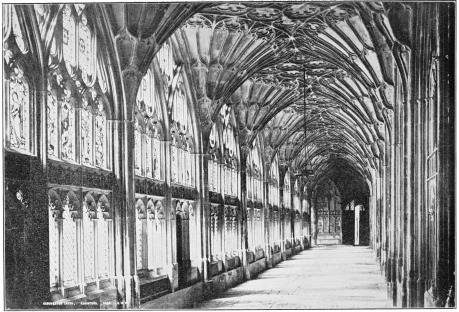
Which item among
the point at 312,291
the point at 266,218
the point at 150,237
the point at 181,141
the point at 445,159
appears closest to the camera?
the point at 445,159

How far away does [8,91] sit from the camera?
9984 millimetres

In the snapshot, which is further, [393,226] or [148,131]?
[393,226]

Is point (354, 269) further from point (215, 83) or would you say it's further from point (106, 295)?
point (106, 295)

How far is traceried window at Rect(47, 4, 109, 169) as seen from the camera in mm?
11992

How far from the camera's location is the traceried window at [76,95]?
39.3ft

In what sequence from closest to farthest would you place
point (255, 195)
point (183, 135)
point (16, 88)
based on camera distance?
point (16, 88) < point (183, 135) < point (255, 195)

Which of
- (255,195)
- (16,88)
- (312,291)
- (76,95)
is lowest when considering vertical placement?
(312,291)

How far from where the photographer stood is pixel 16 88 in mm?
10469

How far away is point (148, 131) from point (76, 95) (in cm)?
418

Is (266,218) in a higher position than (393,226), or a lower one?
lower

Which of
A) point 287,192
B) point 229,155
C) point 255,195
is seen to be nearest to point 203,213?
point 229,155

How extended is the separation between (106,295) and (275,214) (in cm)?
2349

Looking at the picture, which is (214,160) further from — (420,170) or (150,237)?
(420,170)

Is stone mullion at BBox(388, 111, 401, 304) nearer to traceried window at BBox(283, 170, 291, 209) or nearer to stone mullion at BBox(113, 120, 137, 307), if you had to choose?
stone mullion at BBox(113, 120, 137, 307)
